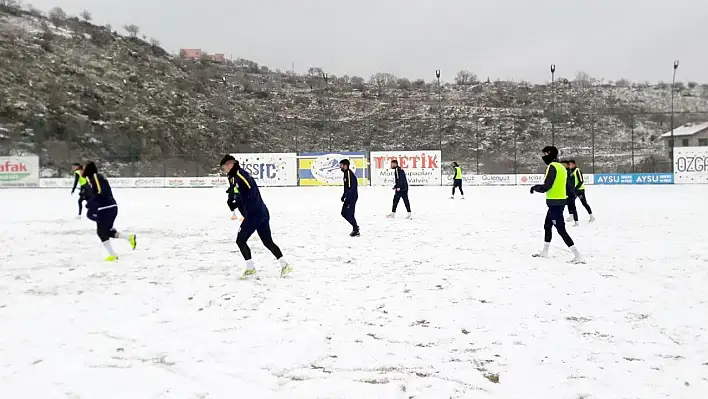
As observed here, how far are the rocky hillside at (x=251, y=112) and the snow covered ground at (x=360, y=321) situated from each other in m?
30.5

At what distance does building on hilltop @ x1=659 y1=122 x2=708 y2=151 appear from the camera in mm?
46831

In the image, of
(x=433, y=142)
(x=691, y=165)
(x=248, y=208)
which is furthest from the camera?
(x=433, y=142)

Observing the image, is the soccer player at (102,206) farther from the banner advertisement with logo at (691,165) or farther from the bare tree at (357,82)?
the bare tree at (357,82)

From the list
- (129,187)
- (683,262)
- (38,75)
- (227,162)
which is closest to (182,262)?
(227,162)

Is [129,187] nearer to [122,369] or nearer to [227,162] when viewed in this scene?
[227,162]

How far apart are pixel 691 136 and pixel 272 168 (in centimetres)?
3736

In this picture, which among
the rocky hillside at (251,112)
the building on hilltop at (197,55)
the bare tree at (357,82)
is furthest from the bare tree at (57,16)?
the bare tree at (357,82)

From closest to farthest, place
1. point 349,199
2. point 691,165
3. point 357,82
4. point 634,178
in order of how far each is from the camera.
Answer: point 349,199, point 691,165, point 634,178, point 357,82

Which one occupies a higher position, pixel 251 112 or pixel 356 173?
pixel 251 112

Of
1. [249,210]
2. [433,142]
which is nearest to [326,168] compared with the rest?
[433,142]

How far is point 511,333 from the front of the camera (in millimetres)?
4645

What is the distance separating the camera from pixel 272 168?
3484 cm

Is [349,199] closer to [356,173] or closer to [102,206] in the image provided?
[102,206]

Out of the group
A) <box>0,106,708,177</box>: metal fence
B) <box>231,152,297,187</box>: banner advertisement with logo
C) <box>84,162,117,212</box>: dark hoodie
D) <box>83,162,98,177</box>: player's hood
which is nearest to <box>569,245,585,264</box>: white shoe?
<box>84,162,117,212</box>: dark hoodie
